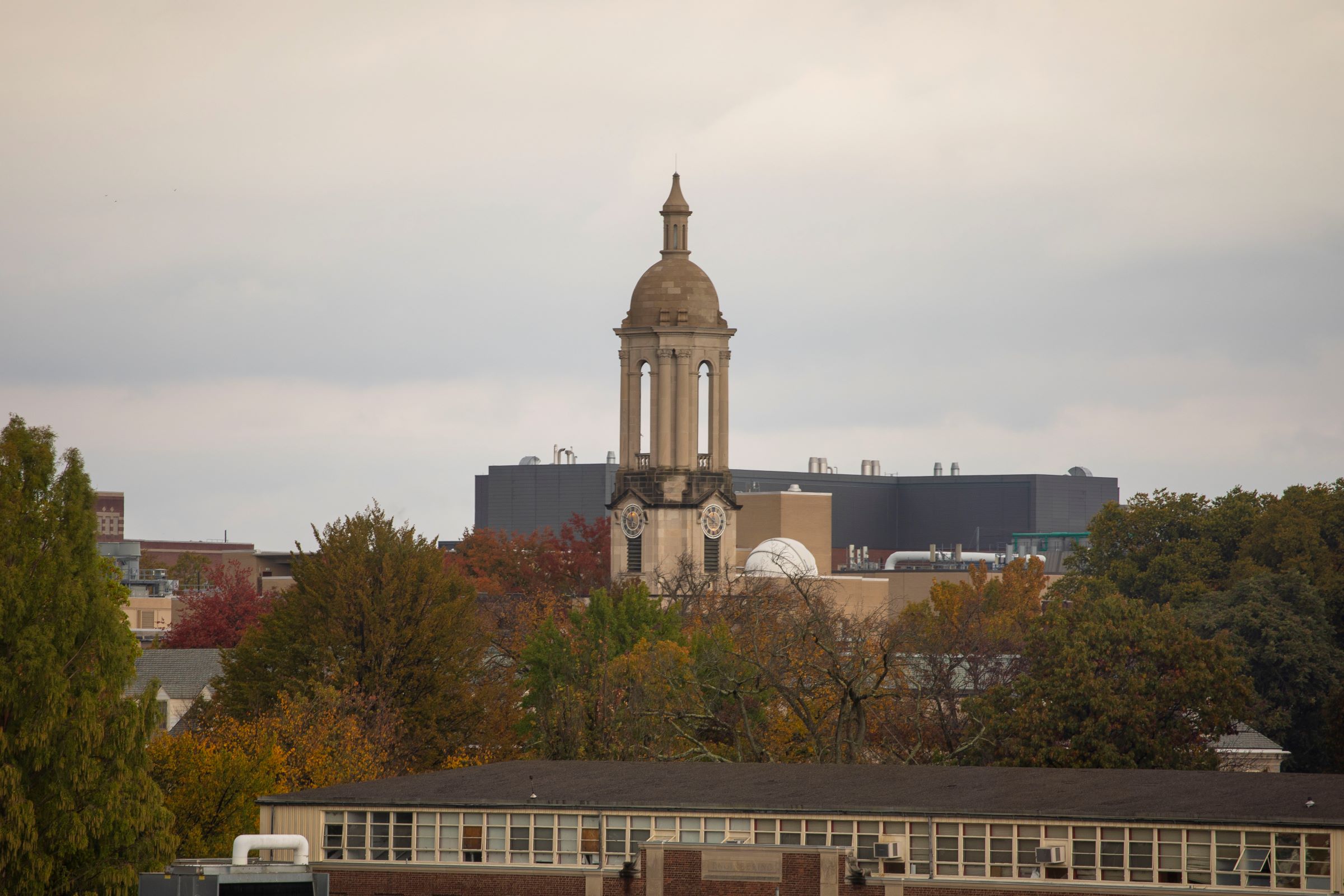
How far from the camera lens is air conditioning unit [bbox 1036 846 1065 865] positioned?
4375 centimetres

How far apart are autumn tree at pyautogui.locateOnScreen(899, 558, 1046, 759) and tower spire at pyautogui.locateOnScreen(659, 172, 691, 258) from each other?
24067 mm

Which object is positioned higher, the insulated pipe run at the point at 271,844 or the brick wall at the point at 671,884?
the insulated pipe run at the point at 271,844

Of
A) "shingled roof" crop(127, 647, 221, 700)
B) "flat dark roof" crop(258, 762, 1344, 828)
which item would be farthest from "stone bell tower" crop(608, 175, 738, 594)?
"flat dark roof" crop(258, 762, 1344, 828)

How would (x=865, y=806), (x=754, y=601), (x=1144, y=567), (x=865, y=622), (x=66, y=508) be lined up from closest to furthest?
(x=865, y=806) → (x=66, y=508) → (x=865, y=622) → (x=754, y=601) → (x=1144, y=567)

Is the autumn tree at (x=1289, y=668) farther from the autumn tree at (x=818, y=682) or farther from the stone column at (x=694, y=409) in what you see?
the stone column at (x=694, y=409)

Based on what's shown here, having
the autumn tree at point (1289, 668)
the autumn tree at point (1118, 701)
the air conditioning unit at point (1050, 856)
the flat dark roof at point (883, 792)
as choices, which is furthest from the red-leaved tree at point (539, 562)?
the air conditioning unit at point (1050, 856)

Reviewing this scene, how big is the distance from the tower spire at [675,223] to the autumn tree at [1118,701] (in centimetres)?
6100

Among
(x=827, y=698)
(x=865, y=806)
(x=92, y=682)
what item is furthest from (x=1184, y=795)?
(x=827, y=698)

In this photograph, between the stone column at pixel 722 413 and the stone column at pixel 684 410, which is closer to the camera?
the stone column at pixel 684 410

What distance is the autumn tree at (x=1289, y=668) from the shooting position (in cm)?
8101

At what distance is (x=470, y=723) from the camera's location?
7231cm

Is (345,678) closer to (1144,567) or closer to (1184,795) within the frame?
(1184,795)

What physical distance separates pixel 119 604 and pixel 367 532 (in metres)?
22.4

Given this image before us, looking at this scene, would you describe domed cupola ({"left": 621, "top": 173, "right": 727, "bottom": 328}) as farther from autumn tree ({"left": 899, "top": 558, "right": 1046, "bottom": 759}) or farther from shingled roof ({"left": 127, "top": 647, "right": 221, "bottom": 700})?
shingled roof ({"left": 127, "top": 647, "right": 221, "bottom": 700})
